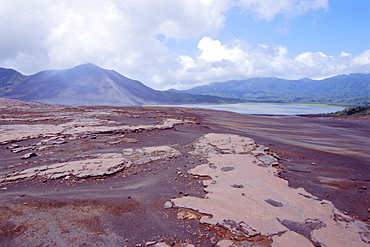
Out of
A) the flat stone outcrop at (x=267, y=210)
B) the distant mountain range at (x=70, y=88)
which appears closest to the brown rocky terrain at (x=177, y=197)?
the flat stone outcrop at (x=267, y=210)

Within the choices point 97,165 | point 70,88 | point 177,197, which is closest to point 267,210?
point 177,197

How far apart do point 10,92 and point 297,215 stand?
458 ft

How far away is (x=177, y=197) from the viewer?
18.1ft

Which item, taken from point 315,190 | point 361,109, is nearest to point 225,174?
point 315,190

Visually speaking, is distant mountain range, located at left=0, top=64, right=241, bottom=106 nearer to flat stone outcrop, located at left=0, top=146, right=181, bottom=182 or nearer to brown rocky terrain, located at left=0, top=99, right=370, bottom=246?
flat stone outcrop, located at left=0, top=146, right=181, bottom=182

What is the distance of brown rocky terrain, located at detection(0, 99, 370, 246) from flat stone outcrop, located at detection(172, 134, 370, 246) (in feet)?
0.08

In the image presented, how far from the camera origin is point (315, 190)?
6.35 meters

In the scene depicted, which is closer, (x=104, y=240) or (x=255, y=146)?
(x=104, y=240)

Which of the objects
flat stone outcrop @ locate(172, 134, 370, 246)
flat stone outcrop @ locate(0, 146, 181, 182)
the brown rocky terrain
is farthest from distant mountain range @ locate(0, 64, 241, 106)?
flat stone outcrop @ locate(172, 134, 370, 246)

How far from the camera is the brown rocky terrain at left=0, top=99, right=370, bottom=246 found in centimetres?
402

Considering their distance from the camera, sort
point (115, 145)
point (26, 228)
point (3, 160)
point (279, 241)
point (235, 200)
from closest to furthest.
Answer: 1. point (279, 241)
2. point (26, 228)
3. point (235, 200)
4. point (3, 160)
5. point (115, 145)

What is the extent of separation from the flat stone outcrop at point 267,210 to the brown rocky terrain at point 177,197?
2 centimetres

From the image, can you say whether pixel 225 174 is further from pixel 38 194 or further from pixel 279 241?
pixel 38 194

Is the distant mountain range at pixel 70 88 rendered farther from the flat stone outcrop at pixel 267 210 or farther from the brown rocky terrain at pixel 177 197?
the flat stone outcrop at pixel 267 210
